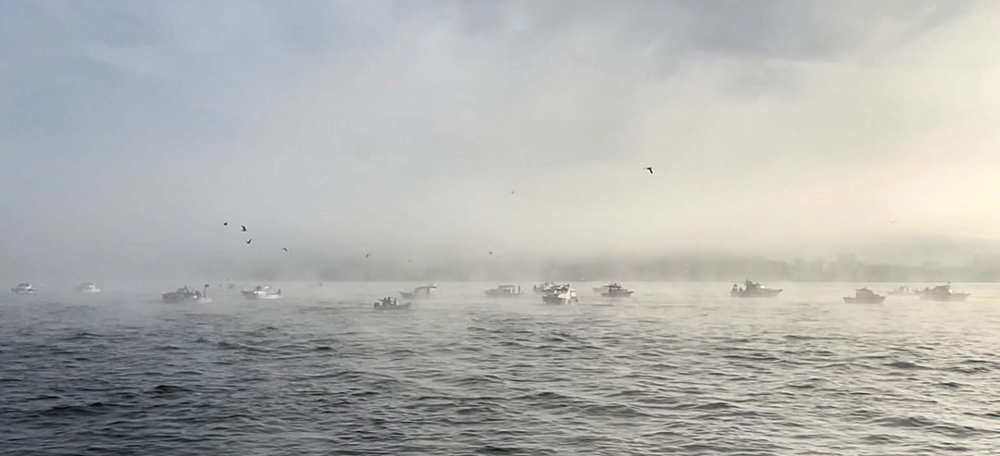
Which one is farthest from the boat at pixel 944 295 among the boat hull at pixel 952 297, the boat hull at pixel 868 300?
the boat hull at pixel 868 300

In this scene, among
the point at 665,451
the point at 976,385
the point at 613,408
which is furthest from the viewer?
the point at 976,385

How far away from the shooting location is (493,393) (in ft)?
104

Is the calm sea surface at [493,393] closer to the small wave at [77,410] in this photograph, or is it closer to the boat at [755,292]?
the small wave at [77,410]

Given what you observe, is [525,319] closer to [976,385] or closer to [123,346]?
[123,346]

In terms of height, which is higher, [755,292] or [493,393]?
[755,292]

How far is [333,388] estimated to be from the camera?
108ft

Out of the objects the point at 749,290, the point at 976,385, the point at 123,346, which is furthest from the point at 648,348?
the point at 749,290

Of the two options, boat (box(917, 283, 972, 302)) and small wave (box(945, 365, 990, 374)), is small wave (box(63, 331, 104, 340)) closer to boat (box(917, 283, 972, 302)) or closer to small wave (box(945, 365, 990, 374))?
small wave (box(945, 365, 990, 374))

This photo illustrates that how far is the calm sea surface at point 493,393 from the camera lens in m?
23.2

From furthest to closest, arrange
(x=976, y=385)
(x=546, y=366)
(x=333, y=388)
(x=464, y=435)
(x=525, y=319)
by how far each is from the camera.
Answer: (x=525, y=319) → (x=546, y=366) → (x=976, y=385) → (x=333, y=388) → (x=464, y=435)

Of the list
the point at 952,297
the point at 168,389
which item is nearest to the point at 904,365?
the point at 168,389

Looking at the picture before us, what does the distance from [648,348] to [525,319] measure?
103 ft

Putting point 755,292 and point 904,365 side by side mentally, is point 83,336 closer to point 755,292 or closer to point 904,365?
Answer: point 904,365

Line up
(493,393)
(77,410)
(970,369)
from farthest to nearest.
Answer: (970,369)
(493,393)
(77,410)
